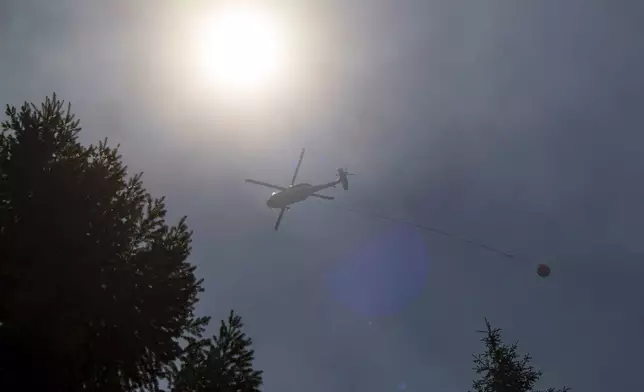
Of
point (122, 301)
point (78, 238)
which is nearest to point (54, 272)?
point (78, 238)

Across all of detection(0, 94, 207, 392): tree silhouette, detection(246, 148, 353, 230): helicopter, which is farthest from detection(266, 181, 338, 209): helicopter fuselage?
detection(0, 94, 207, 392): tree silhouette

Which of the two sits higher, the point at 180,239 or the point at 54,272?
the point at 180,239

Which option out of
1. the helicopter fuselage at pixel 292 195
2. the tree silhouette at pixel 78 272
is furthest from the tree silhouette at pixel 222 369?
the helicopter fuselage at pixel 292 195

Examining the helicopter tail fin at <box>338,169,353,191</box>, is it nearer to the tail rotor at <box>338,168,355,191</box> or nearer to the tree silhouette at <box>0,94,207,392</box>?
the tail rotor at <box>338,168,355,191</box>

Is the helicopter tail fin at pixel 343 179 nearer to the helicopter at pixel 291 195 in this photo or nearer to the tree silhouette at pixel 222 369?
the helicopter at pixel 291 195

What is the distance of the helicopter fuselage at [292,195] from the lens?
51.8 m

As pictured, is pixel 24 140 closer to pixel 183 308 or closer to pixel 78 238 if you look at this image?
pixel 78 238

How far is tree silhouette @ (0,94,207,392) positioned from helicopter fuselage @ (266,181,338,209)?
38193mm

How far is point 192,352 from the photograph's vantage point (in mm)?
12266

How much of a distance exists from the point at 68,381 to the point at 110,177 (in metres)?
5.52

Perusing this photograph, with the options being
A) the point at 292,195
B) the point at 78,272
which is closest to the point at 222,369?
the point at 78,272

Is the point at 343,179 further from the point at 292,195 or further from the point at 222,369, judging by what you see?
the point at 222,369

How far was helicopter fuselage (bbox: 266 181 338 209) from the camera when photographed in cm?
5178

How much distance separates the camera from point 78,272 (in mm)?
11125
